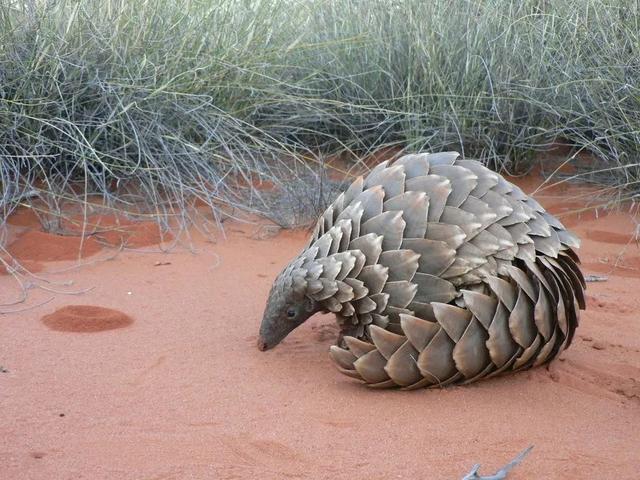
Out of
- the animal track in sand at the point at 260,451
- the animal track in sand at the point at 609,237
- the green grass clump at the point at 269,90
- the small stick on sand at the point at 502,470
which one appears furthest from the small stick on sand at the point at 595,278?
the animal track in sand at the point at 260,451

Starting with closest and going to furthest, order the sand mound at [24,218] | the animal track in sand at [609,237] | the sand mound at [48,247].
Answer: the sand mound at [48,247] < the sand mound at [24,218] < the animal track in sand at [609,237]

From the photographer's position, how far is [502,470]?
8.56 feet

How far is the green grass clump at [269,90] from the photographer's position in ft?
18.1

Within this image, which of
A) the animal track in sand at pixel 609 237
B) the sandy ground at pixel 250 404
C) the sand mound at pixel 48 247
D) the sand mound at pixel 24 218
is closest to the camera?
the sandy ground at pixel 250 404

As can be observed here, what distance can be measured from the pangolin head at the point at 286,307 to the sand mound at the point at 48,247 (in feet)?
5.77

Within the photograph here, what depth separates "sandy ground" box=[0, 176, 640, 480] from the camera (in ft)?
8.85

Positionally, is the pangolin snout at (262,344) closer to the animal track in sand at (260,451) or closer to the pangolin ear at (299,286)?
the pangolin ear at (299,286)

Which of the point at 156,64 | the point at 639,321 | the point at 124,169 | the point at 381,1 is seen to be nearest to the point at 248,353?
the point at 639,321

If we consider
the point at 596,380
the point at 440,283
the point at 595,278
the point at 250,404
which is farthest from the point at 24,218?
the point at 596,380

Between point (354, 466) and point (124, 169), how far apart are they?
339cm

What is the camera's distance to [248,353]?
3.63 metres

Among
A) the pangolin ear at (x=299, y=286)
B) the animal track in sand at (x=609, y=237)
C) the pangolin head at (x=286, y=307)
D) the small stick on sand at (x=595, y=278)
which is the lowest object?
the animal track in sand at (x=609, y=237)

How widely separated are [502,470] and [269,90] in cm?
392

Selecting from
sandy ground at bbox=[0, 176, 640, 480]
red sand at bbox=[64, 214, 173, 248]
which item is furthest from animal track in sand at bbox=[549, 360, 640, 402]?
red sand at bbox=[64, 214, 173, 248]
